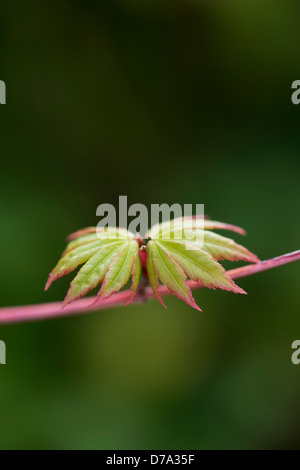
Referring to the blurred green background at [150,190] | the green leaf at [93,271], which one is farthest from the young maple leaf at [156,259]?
the blurred green background at [150,190]

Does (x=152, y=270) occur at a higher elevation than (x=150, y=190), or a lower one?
lower

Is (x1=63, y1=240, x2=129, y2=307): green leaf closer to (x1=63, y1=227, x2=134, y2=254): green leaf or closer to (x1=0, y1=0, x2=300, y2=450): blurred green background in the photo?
(x1=63, y1=227, x2=134, y2=254): green leaf

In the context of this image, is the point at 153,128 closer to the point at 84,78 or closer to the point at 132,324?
the point at 84,78

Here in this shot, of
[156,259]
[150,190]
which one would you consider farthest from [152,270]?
[150,190]

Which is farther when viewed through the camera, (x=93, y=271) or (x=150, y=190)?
(x=150, y=190)

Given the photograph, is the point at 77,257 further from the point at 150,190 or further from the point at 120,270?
the point at 150,190

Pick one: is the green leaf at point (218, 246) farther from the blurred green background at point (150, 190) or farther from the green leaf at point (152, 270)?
the blurred green background at point (150, 190)
